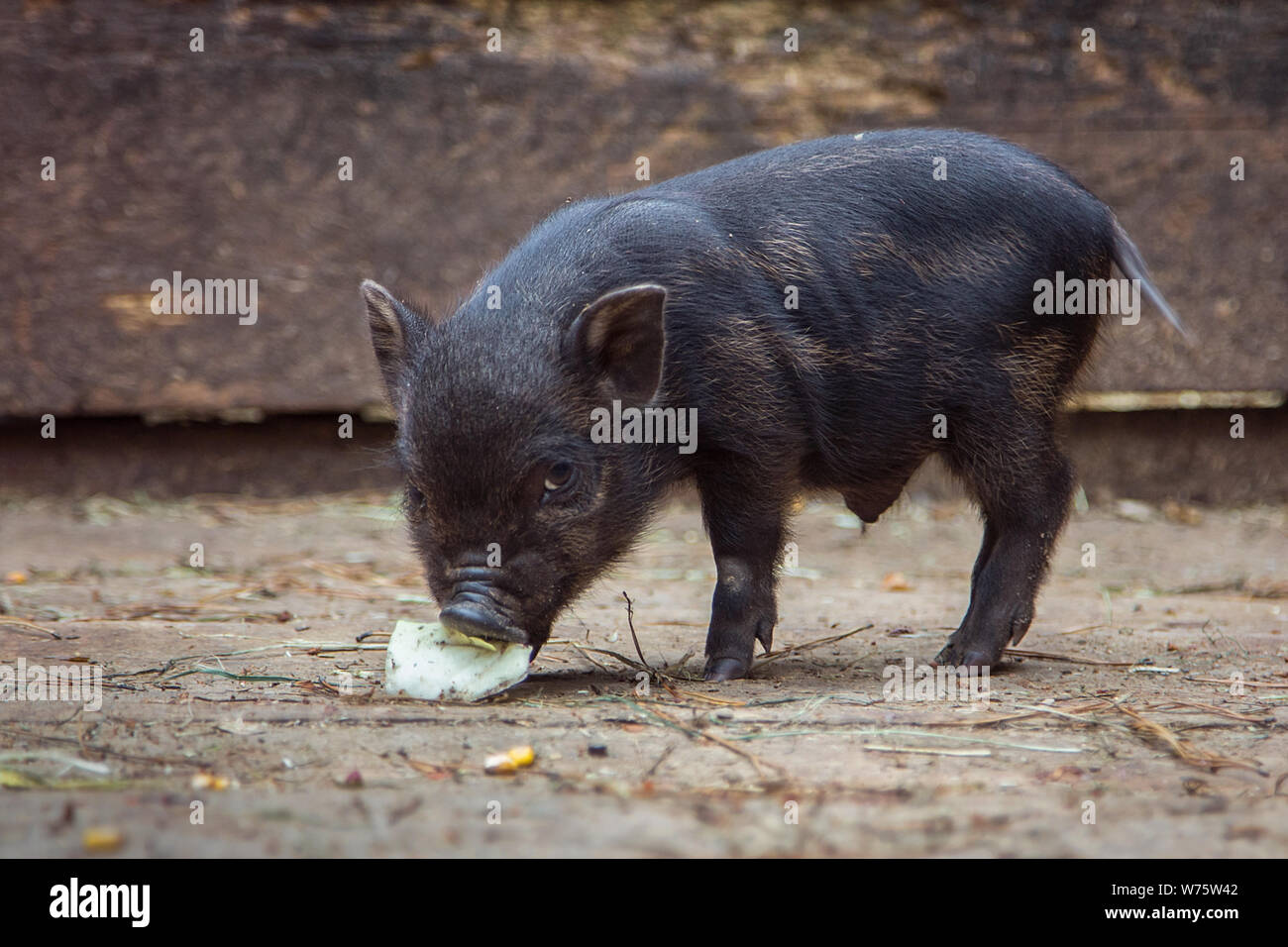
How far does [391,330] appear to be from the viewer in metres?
4.71

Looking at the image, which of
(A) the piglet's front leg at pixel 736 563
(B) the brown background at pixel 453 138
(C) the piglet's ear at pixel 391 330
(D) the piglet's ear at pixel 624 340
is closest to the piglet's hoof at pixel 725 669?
(A) the piglet's front leg at pixel 736 563

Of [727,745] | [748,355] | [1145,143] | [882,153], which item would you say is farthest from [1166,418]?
[727,745]

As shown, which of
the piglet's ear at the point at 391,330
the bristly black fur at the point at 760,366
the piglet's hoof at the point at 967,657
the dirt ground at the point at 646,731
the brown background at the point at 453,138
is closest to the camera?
the dirt ground at the point at 646,731

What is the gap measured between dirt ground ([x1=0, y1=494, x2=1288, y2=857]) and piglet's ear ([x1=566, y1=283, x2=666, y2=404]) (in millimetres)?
953

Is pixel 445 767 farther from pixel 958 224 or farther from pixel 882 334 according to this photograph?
pixel 958 224

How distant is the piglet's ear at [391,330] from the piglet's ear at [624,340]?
550 millimetres

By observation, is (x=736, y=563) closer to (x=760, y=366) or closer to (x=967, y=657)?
(x=760, y=366)

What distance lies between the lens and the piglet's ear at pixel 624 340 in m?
4.30

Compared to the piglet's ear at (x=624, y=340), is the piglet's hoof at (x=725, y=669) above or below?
below

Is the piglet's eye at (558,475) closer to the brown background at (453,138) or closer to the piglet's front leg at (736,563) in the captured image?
the piglet's front leg at (736,563)

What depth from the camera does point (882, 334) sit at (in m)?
4.79

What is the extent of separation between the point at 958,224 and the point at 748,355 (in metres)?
0.91

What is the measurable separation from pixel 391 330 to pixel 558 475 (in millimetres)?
827

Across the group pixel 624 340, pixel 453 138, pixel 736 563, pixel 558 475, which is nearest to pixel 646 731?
pixel 558 475
